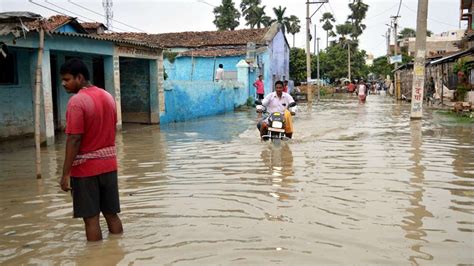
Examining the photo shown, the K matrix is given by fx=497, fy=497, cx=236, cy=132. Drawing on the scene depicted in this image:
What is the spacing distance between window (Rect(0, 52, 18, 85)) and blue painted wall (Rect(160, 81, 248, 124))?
18.2 ft

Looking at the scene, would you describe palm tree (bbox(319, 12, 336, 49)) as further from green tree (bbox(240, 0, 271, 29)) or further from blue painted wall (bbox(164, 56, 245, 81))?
blue painted wall (bbox(164, 56, 245, 81))

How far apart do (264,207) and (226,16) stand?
57.2m

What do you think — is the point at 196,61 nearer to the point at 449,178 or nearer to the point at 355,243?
the point at 449,178

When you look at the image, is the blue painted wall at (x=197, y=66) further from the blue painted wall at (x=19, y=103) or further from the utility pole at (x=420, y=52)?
the blue painted wall at (x=19, y=103)

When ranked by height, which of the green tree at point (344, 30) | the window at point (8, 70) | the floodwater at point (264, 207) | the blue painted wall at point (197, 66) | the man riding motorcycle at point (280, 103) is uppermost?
the green tree at point (344, 30)

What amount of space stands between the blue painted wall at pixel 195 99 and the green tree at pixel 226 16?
35325mm

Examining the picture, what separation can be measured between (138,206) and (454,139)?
852 centimetres

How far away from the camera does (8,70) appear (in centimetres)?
1404

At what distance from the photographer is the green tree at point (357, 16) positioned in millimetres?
72062

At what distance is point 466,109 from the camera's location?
18.3 m

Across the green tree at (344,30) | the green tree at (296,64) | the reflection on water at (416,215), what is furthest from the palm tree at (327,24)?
the reflection on water at (416,215)

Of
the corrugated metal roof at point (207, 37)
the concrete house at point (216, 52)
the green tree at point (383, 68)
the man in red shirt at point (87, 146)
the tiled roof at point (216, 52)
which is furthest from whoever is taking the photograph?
the green tree at point (383, 68)

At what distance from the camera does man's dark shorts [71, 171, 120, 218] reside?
4.15m

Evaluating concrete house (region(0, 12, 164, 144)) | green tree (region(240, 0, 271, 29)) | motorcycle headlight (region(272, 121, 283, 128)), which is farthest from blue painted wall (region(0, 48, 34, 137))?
green tree (region(240, 0, 271, 29))
